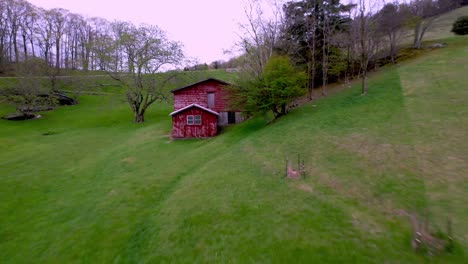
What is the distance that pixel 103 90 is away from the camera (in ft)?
180

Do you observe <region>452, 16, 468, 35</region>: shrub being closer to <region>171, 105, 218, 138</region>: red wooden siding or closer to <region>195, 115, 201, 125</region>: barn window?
<region>171, 105, 218, 138</region>: red wooden siding

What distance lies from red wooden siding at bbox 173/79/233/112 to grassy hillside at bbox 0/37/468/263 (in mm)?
7913

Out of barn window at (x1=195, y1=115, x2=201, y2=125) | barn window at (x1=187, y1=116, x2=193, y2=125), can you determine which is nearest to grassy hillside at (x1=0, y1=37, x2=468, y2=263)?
barn window at (x1=195, y1=115, x2=201, y2=125)

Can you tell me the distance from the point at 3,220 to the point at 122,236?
6783mm

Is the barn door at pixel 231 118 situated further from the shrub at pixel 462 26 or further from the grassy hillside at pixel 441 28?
the shrub at pixel 462 26

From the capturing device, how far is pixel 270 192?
931cm

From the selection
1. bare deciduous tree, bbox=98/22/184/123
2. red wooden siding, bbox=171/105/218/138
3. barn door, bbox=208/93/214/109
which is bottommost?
red wooden siding, bbox=171/105/218/138

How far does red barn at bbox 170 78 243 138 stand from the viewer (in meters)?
23.2

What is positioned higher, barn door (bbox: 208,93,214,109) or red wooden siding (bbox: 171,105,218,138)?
barn door (bbox: 208,93,214,109)

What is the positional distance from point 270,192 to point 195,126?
1550cm

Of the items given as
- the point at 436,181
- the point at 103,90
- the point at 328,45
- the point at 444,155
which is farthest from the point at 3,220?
the point at 103,90

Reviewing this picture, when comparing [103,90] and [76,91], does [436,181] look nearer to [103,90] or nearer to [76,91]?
[76,91]

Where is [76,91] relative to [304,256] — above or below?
above

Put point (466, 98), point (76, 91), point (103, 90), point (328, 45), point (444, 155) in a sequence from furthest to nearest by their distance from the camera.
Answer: point (103, 90) → point (76, 91) → point (328, 45) → point (466, 98) → point (444, 155)
